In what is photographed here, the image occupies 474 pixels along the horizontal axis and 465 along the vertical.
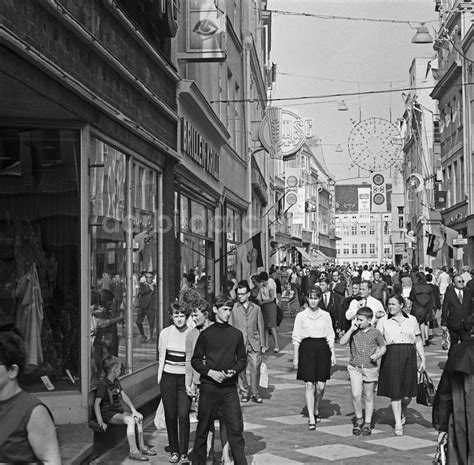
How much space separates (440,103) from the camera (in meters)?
54.1

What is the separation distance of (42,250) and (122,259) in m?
1.69

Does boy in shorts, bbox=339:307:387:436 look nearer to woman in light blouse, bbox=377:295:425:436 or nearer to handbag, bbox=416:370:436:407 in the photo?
woman in light blouse, bbox=377:295:425:436

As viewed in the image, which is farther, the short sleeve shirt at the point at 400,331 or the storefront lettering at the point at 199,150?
the storefront lettering at the point at 199,150

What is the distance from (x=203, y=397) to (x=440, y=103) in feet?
158

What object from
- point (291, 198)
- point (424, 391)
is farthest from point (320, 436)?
point (291, 198)

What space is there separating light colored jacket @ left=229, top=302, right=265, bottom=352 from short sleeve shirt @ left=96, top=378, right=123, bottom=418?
3.84 m

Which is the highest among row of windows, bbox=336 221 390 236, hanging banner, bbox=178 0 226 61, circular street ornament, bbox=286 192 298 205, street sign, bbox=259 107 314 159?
row of windows, bbox=336 221 390 236

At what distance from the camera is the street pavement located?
9414mm

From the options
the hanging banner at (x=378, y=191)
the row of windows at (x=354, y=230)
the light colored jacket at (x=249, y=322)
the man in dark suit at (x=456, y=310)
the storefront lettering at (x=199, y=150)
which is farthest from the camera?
the row of windows at (x=354, y=230)

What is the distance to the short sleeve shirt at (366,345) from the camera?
10984mm

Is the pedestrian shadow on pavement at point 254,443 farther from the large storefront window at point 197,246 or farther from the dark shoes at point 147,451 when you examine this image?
the large storefront window at point 197,246

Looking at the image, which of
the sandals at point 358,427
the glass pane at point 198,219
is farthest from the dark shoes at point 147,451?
the glass pane at point 198,219

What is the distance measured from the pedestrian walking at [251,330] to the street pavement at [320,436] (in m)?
0.29

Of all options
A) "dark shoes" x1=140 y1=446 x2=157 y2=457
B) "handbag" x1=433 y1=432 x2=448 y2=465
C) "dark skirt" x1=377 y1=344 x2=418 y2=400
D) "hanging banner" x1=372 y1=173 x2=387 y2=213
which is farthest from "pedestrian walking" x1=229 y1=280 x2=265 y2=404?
"hanging banner" x1=372 y1=173 x2=387 y2=213
